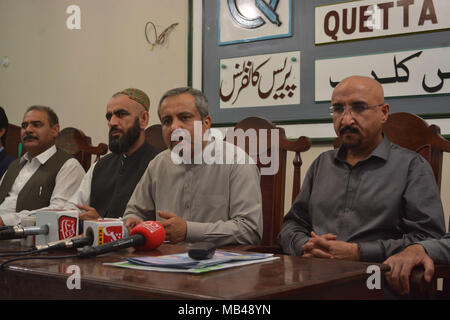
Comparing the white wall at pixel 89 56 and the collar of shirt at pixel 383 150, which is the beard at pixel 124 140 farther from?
the collar of shirt at pixel 383 150

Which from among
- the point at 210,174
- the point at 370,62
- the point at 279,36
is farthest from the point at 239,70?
the point at 210,174

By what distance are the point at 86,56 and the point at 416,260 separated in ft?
12.4

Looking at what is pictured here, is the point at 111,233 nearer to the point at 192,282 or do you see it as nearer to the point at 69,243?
the point at 69,243

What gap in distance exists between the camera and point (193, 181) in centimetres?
257

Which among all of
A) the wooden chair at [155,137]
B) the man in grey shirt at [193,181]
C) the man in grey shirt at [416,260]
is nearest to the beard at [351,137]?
the man in grey shirt at [193,181]

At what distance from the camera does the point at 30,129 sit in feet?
12.6

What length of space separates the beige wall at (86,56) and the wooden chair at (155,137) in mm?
776

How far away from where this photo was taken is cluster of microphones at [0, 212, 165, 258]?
156 cm

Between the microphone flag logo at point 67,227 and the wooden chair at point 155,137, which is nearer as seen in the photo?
the microphone flag logo at point 67,227

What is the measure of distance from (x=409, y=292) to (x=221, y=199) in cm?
105

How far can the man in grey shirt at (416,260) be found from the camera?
161cm

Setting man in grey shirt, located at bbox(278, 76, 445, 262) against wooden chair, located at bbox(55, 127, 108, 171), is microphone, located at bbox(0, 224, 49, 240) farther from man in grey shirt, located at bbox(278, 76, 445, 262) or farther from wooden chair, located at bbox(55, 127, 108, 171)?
wooden chair, located at bbox(55, 127, 108, 171)

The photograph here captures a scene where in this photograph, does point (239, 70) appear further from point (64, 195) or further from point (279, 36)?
point (64, 195)

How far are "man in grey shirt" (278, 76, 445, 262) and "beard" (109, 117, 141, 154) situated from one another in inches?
49.9
